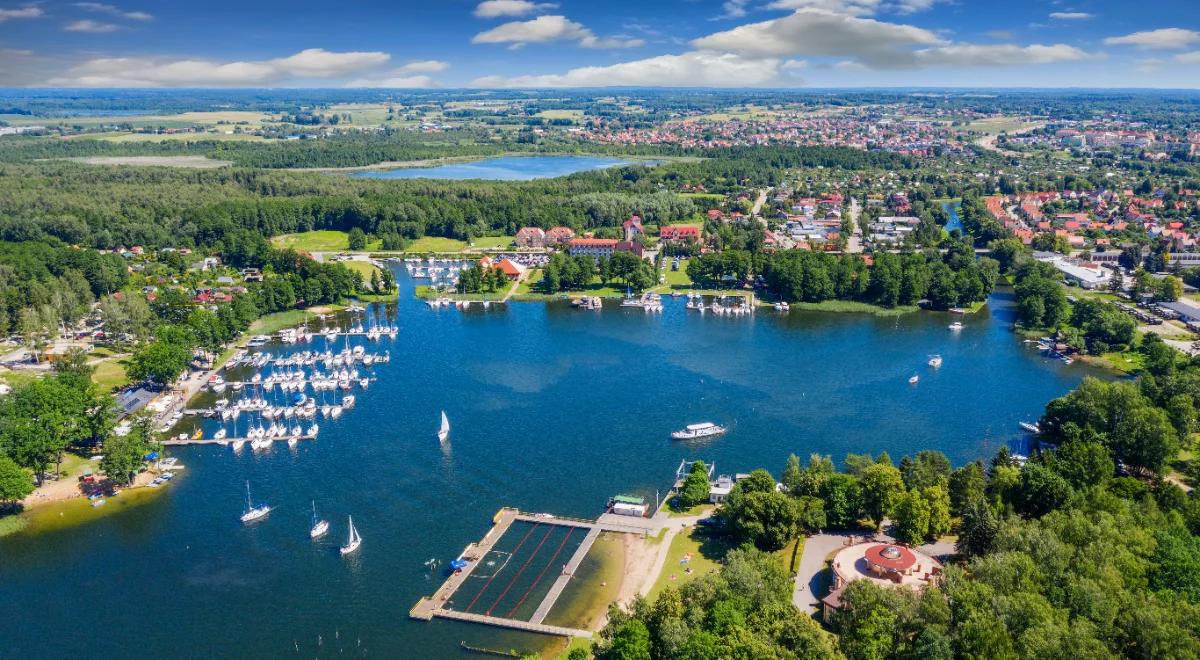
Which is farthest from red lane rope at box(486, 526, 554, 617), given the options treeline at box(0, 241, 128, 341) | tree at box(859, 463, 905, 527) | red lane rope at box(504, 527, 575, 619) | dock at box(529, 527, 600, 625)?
treeline at box(0, 241, 128, 341)

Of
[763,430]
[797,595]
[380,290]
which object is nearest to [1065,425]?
[763,430]

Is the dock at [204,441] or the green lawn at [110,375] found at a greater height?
the green lawn at [110,375]

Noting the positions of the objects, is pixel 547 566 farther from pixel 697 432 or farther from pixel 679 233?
pixel 679 233

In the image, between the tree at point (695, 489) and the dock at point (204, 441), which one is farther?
the dock at point (204, 441)

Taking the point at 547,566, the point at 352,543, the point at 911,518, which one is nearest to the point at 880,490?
the point at 911,518

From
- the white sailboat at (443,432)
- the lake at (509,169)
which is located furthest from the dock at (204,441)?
the lake at (509,169)

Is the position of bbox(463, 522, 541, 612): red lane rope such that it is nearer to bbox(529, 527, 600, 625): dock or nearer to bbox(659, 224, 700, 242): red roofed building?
bbox(529, 527, 600, 625): dock

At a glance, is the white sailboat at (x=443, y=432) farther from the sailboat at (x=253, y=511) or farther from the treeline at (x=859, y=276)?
the treeline at (x=859, y=276)
